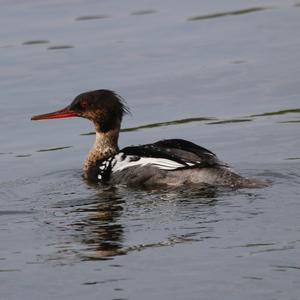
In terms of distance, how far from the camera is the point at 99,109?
13727 mm

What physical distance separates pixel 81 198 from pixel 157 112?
3.81 meters

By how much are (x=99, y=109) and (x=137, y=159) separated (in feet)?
4.06

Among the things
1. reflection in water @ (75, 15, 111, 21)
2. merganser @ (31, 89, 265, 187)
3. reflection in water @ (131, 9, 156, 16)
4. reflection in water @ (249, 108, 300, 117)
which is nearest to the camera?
merganser @ (31, 89, 265, 187)

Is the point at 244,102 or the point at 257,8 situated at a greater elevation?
the point at 257,8

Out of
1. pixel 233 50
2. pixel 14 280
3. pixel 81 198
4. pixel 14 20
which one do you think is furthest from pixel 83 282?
pixel 14 20

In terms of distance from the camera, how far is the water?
29.5 feet

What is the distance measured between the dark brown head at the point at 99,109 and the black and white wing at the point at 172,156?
101cm

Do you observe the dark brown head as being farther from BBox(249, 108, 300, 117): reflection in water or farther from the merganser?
BBox(249, 108, 300, 117): reflection in water

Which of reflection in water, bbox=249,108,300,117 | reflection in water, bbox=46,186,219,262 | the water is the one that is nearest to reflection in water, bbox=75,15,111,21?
the water

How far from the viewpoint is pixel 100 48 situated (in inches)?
725

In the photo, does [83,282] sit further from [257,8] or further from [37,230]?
[257,8]

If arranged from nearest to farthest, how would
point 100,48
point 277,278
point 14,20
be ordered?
point 277,278 → point 100,48 → point 14,20

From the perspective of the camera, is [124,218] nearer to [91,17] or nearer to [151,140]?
[151,140]

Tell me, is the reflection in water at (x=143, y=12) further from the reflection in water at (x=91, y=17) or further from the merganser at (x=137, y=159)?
the merganser at (x=137, y=159)
